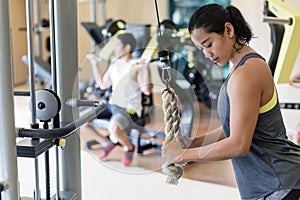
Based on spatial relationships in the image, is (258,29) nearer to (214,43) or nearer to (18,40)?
(214,43)

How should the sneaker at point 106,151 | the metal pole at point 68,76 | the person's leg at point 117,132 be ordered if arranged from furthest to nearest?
the sneaker at point 106,151, the person's leg at point 117,132, the metal pole at point 68,76

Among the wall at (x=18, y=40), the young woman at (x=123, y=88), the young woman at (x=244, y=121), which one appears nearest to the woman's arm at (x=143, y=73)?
the young woman at (x=123, y=88)

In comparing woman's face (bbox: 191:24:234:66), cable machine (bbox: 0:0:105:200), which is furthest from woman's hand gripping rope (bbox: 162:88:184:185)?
cable machine (bbox: 0:0:105:200)

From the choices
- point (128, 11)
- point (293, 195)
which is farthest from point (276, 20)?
point (128, 11)

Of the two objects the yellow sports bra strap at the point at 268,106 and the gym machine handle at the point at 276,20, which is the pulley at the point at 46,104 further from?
the gym machine handle at the point at 276,20

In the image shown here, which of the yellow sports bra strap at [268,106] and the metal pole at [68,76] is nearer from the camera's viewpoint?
the yellow sports bra strap at [268,106]

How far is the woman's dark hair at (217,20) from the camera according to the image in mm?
1351

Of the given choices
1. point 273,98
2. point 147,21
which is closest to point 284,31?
point 273,98

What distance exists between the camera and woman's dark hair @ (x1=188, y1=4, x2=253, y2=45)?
1.35 metres

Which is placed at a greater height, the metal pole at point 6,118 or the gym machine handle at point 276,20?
the gym machine handle at point 276,20

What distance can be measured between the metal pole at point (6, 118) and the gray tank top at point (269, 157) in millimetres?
752

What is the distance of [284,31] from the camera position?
12.6ft

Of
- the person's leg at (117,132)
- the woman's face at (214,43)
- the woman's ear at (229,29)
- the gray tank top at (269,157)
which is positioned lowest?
the person's leg at (117,132)

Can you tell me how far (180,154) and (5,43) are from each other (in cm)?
70
